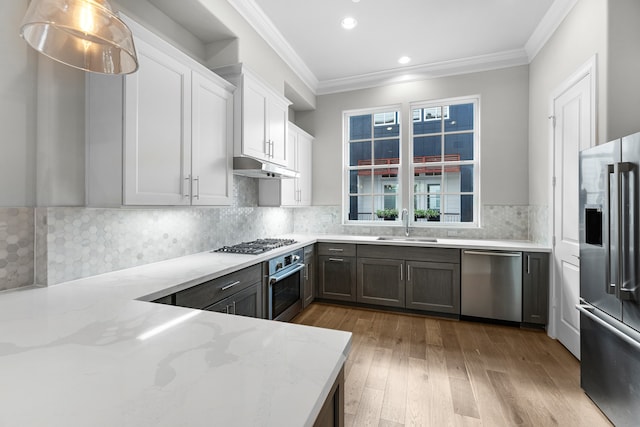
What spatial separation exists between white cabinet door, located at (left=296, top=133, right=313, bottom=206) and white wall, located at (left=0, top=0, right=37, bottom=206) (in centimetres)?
269

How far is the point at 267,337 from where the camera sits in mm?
911

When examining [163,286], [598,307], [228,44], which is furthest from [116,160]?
[598,307]

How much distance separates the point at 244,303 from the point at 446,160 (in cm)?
317

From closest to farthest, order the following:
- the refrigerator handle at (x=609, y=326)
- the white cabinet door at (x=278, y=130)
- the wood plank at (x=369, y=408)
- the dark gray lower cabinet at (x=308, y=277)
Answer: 1. the refrigerator handle at (x=609, y=326)
2. the wood plank at (x=369, y=408)
3. the white cabinet door at (x=278, y=130)
4. the dark gray lower cabinet at (x=308, y=277)

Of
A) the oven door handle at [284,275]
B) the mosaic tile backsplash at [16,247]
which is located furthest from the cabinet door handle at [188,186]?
the oven door handle at [284,275]

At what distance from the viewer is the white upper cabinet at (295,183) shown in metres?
3.48

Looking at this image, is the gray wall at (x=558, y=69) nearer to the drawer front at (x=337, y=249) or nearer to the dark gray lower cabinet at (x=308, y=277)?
the drawer front at (x=337, y=249)

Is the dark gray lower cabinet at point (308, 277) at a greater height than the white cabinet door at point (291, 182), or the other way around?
the white cabinet door at point (291, 182)

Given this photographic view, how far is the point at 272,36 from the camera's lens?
3105 millimetres

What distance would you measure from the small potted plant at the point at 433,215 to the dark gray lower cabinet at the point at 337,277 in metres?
1.25

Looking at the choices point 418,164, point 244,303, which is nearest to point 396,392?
point 244,303

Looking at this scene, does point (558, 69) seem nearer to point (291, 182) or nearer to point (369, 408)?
point (291, 182)

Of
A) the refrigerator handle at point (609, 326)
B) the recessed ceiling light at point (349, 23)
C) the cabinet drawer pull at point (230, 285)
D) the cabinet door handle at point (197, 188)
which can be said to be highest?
the recessed ceiling light at point (349, 23)

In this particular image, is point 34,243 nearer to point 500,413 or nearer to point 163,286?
point 163,286
